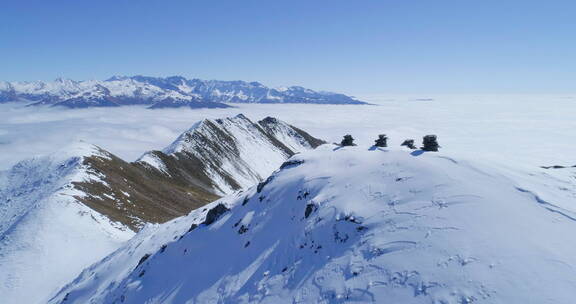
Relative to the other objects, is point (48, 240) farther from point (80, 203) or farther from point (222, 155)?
point (222, 155)

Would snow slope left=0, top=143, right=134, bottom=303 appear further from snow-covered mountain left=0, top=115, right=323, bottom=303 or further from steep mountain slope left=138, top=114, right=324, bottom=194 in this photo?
steep mountain slope left=138, top=114, right=324, bottom=194

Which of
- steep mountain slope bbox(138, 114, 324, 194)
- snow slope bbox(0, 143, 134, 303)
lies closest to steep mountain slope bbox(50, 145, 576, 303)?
snow slope bbox(0, 143, 134, 303)

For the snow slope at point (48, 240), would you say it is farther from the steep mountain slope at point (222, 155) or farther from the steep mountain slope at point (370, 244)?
the steep mountain slope at point (222, 155)

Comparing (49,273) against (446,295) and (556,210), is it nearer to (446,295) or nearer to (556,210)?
(446,295)

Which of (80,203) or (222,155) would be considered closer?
(80,203)

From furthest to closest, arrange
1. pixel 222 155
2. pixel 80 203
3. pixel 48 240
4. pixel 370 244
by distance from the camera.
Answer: pixel 222 155, pixel 80 203, pixel 48 240, pixel 370 244

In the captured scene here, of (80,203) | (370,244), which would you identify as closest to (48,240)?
(80,203)

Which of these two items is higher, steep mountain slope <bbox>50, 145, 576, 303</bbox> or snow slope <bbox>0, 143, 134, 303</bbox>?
steep mountain slope <bbox>50, 145, 576, 303</bbox>
